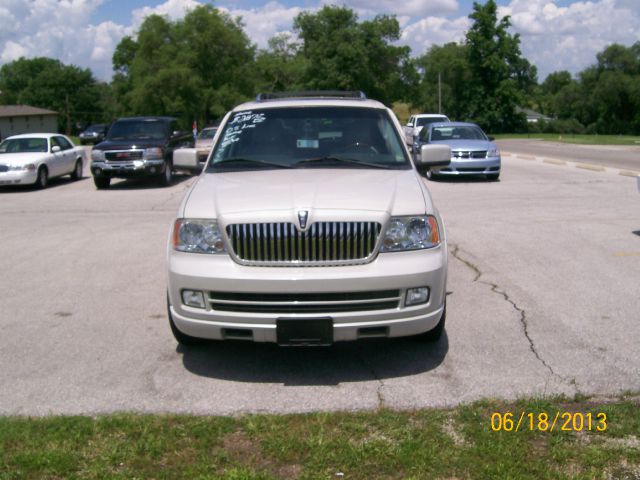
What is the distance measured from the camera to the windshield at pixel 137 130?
19.3m

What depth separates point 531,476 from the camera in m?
3.45

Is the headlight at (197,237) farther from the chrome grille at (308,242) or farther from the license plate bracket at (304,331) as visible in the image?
the license plate bracket at (304,331)

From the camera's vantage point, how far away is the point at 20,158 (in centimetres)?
1866

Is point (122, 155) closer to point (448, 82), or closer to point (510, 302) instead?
point (510, 302)

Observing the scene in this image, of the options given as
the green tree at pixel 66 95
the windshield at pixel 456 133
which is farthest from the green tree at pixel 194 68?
the green tree at pixel 66 95

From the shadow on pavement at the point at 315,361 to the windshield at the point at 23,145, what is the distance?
1604cm

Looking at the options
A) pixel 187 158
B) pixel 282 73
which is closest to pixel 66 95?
pixel 282 73

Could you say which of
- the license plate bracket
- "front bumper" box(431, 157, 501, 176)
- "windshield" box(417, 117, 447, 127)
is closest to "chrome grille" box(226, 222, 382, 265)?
the license plate bracket

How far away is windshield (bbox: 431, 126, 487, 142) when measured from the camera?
19.4 metres

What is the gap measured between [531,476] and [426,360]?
1.76 meters

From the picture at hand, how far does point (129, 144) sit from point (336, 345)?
1429cm

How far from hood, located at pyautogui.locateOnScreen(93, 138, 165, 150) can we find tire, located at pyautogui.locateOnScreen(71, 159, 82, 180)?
3.16m

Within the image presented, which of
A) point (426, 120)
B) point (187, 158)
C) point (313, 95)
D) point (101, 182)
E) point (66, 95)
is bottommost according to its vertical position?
point (101, 182)
